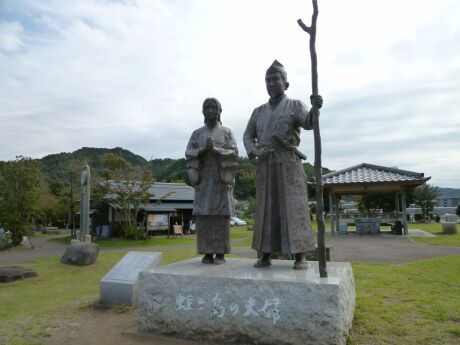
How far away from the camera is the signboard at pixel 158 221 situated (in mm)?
25047

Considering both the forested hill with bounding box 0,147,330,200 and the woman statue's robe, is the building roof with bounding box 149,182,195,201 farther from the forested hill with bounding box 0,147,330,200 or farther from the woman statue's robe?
the woman statue's robe

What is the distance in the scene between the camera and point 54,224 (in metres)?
42.1

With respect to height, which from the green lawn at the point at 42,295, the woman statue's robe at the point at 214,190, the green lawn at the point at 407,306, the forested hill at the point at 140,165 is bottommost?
the green lawn at the point at 42,295

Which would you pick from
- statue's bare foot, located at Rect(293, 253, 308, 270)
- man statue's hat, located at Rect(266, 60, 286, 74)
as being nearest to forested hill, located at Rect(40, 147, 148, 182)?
man statue's hat, located at Rect(266, 60, 286, 74)

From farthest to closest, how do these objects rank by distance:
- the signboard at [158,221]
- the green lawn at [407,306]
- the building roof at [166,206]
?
the building roof at [166,206]
the signboard at [158,221]
the green lawn at [407,306]

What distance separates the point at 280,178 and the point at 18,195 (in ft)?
58.0

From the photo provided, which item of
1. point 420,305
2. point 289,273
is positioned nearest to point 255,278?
point 289,273

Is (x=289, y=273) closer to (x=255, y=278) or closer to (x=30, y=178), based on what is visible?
(x=255, y=278)

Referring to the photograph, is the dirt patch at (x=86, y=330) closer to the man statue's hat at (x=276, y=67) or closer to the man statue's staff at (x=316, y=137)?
the man statue's staff at (x=316, y=137)

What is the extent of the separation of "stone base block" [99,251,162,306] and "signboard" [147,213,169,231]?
1761 cm

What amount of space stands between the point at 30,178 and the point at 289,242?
17782mm

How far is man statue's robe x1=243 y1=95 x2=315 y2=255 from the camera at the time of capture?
509 centimetres

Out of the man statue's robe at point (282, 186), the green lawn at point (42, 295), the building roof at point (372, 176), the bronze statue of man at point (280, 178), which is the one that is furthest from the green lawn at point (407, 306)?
the building roof at point (372, 176)

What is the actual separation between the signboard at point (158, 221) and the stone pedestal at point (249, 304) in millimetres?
20064
